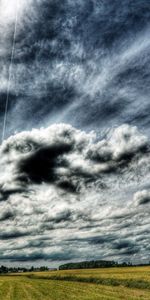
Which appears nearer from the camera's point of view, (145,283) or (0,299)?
(0,299)

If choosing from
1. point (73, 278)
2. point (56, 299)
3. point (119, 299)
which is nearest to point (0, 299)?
point (56, 299)

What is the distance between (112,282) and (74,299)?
88.4 ft

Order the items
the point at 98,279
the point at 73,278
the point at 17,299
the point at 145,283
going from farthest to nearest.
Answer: the point at 73,278 → the point at 98,279 → the point at 145,283 → the point at 17,299

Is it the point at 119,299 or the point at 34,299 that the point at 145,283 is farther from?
the point at 34,299

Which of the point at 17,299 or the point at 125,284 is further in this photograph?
the point at 125,284

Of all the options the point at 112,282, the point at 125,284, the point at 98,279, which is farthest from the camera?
the point at 98,279

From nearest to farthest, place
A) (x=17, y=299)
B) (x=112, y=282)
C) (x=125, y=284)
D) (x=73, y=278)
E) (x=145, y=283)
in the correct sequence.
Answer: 1. (x=17, y=299)
2. (x=145, y=283)
3. (x=125, y=284)
4. (x=112, y=282)
5. (x=73, y=278)

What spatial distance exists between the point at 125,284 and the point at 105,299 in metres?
22.7

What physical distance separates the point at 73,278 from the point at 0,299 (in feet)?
182

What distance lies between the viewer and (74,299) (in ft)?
101

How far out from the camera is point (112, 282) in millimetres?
55312

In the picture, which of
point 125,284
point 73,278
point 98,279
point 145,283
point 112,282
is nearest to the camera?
point 145,283

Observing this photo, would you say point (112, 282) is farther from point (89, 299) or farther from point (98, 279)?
point (89, 299)

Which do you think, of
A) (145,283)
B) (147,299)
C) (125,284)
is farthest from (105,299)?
(125,284)
